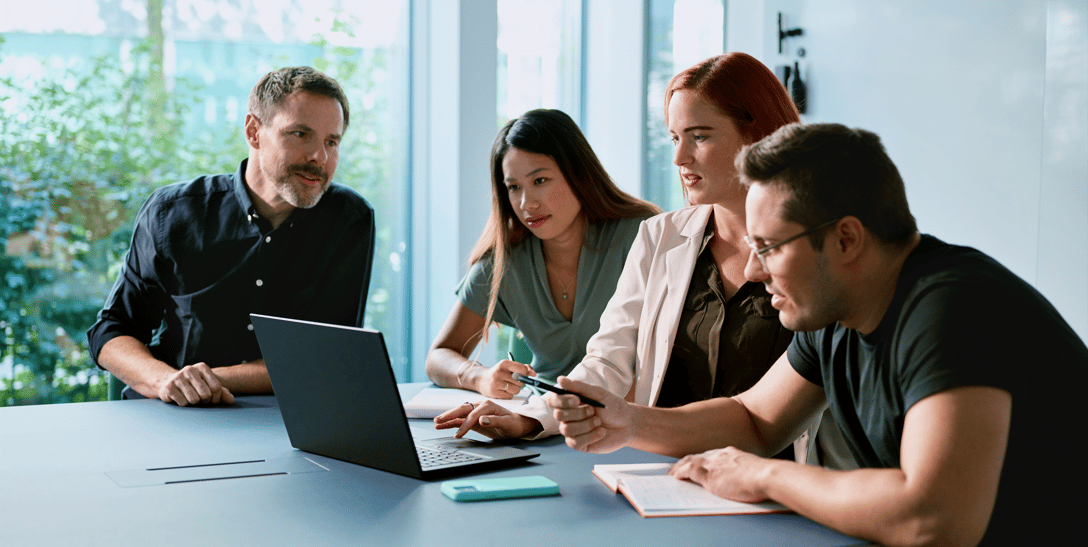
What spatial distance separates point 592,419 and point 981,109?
2.51 meters

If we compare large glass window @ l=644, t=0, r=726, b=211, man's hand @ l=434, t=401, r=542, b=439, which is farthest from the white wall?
man's hand @ l=434, t=401, r=542, b=439

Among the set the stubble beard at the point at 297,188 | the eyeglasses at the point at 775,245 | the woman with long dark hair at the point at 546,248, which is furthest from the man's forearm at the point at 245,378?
the eyeglasses at the point at 775,245

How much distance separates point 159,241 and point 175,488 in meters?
1.44

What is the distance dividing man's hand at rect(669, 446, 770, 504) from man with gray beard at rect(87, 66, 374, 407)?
5.09 feet

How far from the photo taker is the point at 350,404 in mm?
1413

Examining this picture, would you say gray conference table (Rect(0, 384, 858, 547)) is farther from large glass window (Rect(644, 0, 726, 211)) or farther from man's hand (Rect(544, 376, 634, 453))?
large glass window (Rect(644, 0, 726, 211))

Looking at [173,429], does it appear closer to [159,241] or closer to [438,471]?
[438,471]

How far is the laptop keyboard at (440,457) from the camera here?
4.66 ft

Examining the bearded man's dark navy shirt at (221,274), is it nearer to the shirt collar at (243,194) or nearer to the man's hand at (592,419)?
the shirt collar at (243,194)

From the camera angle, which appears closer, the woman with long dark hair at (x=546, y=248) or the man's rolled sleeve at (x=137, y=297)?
the man's rolled sleeve at (x=137, y=297)

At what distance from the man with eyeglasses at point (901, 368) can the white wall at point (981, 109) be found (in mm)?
1825

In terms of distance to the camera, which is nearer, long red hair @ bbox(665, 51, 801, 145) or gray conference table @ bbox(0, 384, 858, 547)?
gray conference table @ bbox(0, 384, 858, 547)

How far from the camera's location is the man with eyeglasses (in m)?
1.07

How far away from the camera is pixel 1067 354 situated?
1150 millimetres
